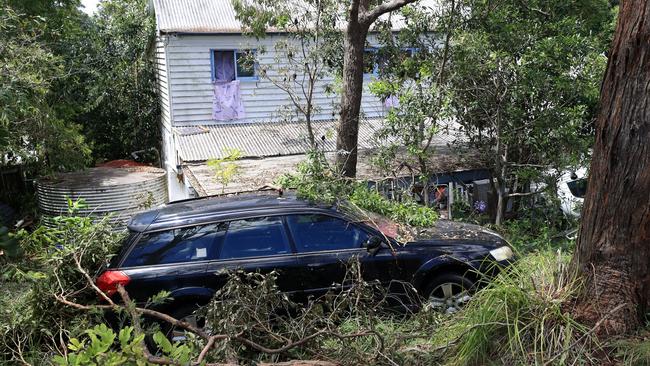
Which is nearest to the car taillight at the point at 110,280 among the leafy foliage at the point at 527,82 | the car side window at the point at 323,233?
the car side window at the point at 323,233

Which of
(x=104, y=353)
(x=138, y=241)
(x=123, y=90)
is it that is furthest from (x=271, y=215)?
(x=123, y=90)

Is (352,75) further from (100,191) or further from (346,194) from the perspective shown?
(100,191)

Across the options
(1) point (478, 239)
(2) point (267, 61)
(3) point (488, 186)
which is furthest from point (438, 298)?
(2) point (267, 61)

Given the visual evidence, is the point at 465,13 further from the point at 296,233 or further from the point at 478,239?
the point at 296,233

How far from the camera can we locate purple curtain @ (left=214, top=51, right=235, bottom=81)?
573 inches

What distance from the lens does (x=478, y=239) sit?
20.0 ft

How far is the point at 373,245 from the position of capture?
225 inches

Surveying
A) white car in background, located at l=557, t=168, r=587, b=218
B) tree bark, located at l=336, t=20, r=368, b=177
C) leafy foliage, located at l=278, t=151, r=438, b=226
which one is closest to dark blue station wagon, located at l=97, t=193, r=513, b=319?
leafy foliage, located at l=278, t=151, r=438, b=226

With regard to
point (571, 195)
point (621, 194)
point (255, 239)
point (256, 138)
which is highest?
point (621, 194)

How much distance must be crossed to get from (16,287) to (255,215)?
287cm

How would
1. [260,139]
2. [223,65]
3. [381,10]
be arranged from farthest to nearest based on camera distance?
[223,65], [260,139], [381,10]

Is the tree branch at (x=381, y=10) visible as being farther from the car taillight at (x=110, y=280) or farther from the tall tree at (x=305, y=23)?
the car taillight at (x=110, y=280)

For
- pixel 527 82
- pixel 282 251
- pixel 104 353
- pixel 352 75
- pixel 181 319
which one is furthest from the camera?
pixel 352 75

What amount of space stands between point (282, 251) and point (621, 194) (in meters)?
3.20
